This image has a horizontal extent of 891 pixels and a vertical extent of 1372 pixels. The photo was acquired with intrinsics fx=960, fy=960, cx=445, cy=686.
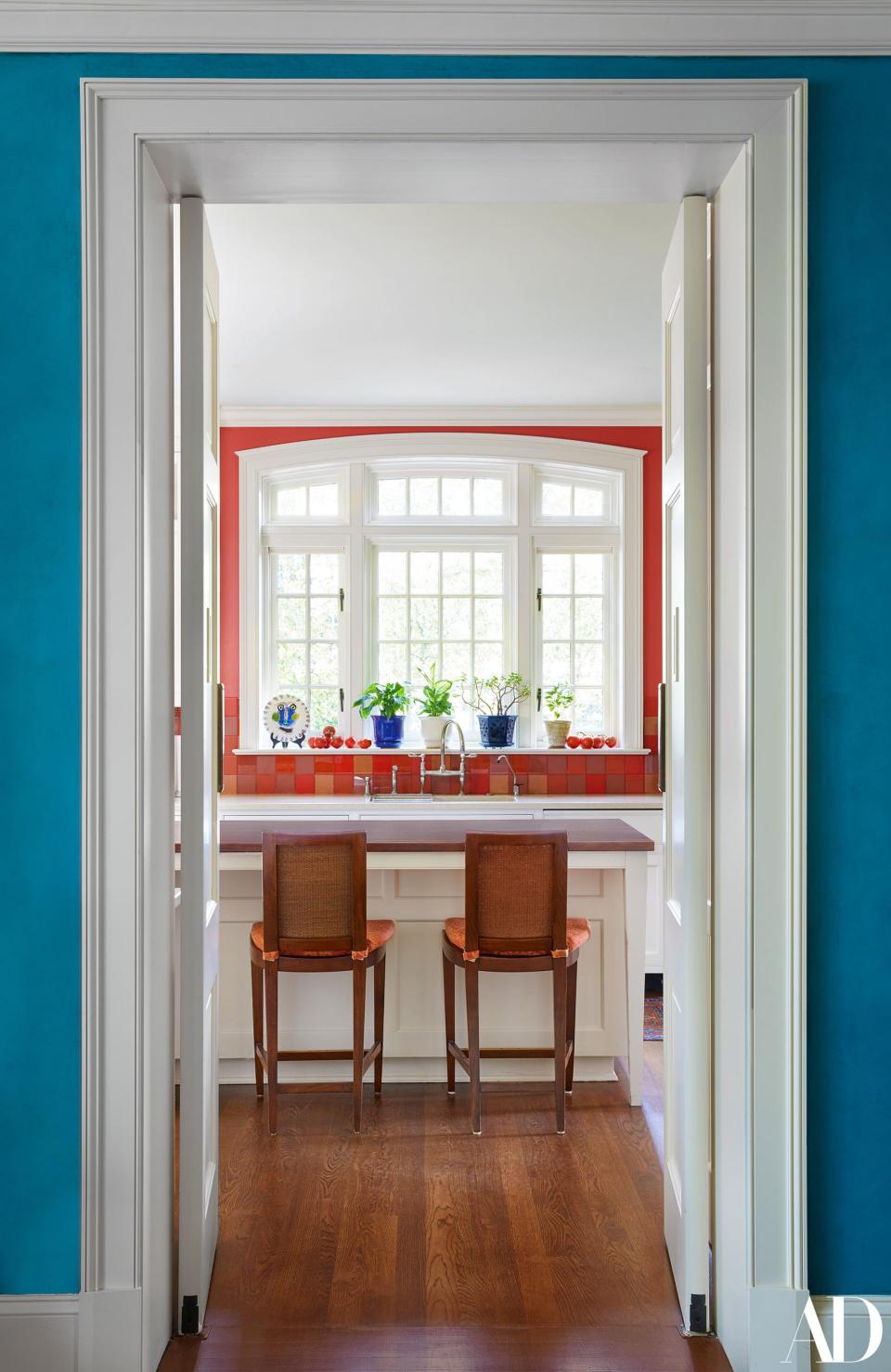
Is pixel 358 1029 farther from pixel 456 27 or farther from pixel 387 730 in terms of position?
pixel 456 27

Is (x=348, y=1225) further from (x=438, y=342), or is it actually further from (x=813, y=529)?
(x=438, y=342)

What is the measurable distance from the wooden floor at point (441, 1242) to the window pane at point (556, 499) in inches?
132

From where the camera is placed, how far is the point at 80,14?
6.23 feet

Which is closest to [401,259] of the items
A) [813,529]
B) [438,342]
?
[438,342]

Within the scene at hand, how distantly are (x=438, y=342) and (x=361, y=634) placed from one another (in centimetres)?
181

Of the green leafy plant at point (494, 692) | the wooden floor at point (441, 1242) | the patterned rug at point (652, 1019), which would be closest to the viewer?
the wooden floor at point (441, 1242)

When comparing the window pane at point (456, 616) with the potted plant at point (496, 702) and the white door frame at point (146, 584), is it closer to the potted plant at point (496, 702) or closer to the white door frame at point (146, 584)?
the potted plant at point (496, 702)

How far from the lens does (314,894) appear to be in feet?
10.00

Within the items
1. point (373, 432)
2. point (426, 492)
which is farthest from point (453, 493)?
point (373, 432)

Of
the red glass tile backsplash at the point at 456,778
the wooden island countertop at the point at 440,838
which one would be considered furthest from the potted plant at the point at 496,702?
the wooden island countertop at the point at 440,838

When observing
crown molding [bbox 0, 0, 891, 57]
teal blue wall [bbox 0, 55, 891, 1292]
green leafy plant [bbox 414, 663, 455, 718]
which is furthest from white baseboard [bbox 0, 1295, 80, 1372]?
green leafy plant [bbox 414, 663, 455, 718]

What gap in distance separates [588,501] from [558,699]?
1200 mm

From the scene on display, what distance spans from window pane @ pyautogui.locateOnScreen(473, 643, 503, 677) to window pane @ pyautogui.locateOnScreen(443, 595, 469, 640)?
118 mm

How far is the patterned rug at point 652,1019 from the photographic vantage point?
4199 mm
